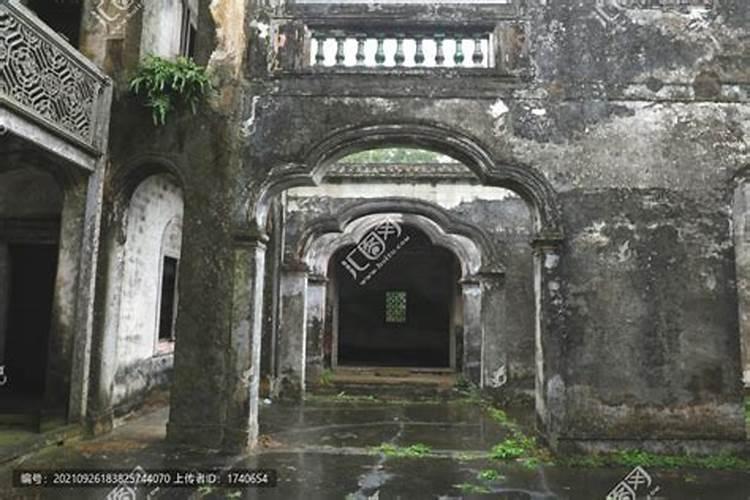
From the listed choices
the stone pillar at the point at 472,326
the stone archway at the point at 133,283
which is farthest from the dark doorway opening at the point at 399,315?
the stone archway at the point at 133,283

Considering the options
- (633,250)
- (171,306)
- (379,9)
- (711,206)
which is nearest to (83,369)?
(171,306)

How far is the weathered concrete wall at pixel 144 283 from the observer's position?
8062mm

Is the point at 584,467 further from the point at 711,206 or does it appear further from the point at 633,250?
the point at 711,206

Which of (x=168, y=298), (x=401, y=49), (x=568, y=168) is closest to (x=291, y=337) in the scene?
(x=168, y=298)

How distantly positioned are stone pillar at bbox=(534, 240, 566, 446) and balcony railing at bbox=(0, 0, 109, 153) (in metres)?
5.32

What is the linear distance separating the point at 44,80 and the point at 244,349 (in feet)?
11.3

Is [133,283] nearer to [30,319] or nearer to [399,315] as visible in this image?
[30,319]

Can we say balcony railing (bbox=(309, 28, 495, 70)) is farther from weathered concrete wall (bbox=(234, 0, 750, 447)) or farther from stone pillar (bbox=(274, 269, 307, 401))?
stone pillar (bbox=(274, 269, 307, 401))

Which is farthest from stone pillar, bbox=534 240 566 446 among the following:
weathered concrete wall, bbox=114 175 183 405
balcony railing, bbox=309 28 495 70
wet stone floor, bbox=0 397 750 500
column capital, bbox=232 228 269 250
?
weathered concrete wall, bbox=114 175 183 405

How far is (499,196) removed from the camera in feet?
Result: 39.5

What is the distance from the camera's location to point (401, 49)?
7.37m

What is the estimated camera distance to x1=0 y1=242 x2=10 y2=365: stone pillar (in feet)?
28.9

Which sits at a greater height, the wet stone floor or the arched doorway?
the arched doorway

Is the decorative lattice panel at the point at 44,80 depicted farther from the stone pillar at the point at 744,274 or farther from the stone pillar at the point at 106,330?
the stone pillar at the point at 744,274
